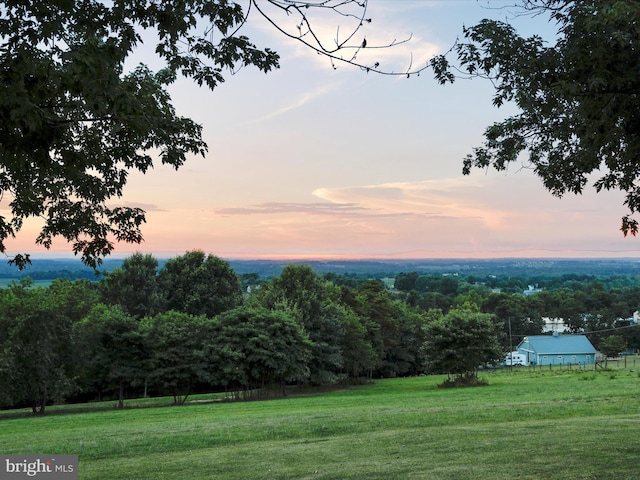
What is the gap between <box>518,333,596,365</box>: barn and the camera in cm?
8569

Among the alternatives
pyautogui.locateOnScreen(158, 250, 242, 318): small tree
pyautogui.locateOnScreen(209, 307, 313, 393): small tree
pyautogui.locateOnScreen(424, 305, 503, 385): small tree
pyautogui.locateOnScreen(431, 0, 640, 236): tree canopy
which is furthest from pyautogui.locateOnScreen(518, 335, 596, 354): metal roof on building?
pyautogui.locateOnScreen(431, 0, 640, 236): tree canopy

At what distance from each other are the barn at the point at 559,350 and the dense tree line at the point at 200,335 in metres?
26.8

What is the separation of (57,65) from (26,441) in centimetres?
1361

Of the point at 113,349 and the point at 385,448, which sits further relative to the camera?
the point at 113,349

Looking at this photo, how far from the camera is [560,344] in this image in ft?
A: 286

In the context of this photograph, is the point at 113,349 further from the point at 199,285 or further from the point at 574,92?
the point at 574,92

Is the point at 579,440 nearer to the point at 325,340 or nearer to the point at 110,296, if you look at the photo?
the point at 325,340

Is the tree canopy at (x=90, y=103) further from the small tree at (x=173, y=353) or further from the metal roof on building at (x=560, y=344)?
the metal roof on building at (x=560, y=344)

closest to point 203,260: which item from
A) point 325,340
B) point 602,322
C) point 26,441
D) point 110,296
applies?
point 110,296

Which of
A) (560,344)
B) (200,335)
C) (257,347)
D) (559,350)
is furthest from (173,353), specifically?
(560,344)

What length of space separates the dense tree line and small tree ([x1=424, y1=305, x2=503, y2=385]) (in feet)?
0.28

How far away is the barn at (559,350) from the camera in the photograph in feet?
281

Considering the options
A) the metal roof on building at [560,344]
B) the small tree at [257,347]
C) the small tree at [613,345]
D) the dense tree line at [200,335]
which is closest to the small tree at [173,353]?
the dense tree line at [200,335]

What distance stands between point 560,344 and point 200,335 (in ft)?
203
